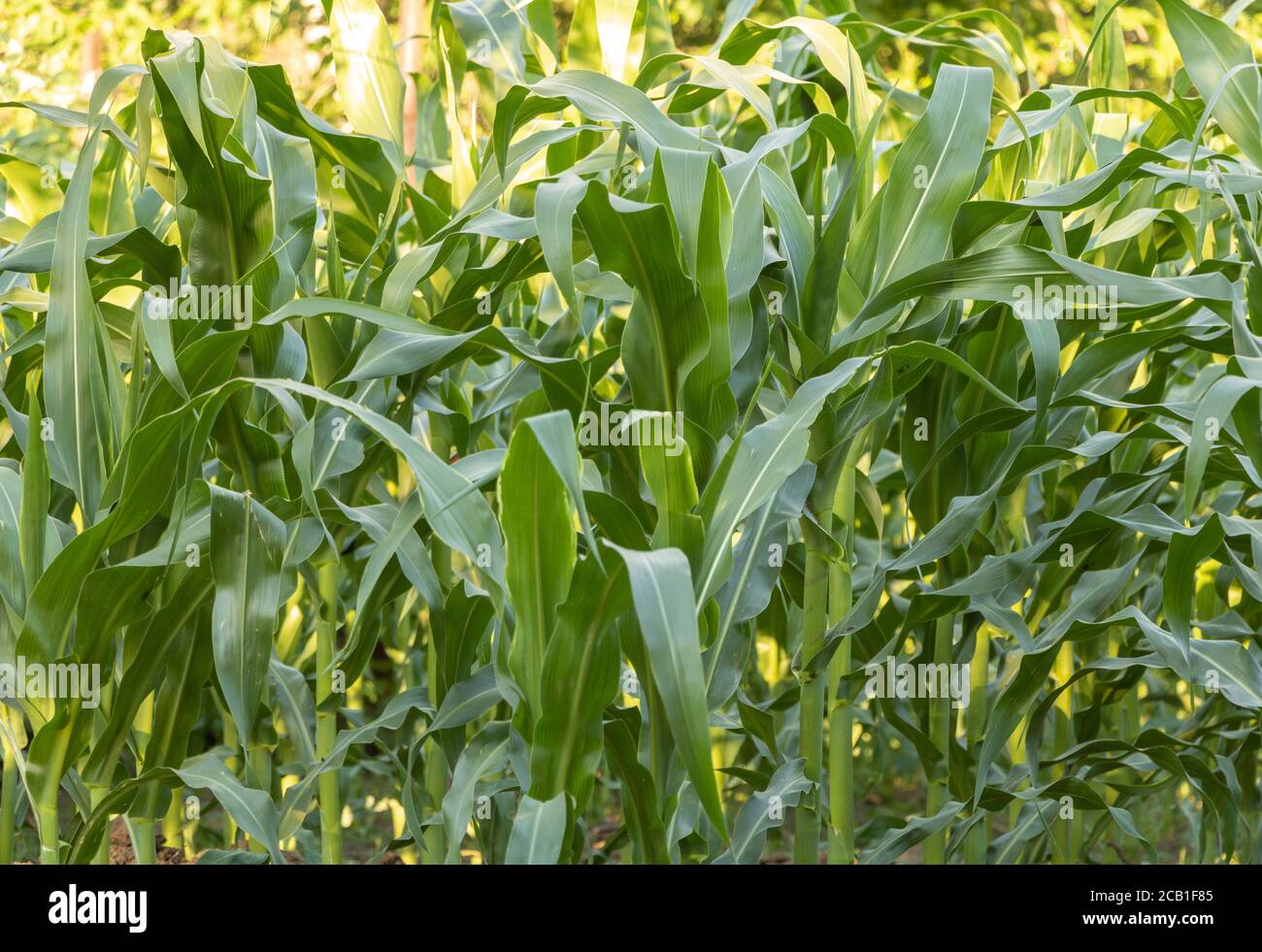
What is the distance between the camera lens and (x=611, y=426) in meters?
0.90

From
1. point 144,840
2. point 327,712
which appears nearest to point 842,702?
point 327,712

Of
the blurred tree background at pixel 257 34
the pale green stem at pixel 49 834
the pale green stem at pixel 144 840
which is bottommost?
the pale green stem at pixel 144 840

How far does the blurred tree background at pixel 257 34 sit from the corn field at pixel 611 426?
178 centimetres

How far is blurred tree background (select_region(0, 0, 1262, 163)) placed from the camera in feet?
9.49

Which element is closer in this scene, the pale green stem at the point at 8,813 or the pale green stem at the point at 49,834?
the pale green stem at the point at 49,834

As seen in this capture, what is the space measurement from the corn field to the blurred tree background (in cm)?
178

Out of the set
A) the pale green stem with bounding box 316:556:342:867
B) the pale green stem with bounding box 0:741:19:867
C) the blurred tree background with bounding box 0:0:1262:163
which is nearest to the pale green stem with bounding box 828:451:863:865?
the pale green stem with bounding box 316:556:342:867

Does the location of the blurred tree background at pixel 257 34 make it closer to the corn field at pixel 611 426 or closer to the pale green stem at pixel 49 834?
the corn field at pixel 611 426

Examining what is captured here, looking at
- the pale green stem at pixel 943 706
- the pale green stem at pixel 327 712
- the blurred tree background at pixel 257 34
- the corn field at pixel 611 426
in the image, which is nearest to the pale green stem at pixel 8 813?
the corn field at pixel 611 426

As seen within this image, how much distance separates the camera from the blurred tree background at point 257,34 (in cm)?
289

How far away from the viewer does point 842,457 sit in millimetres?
945

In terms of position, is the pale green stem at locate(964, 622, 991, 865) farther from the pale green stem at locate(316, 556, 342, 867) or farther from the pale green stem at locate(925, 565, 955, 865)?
the pale green stem at locate(316, 556, 342, 867)

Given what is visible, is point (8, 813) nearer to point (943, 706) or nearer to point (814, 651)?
point (814, 651)
